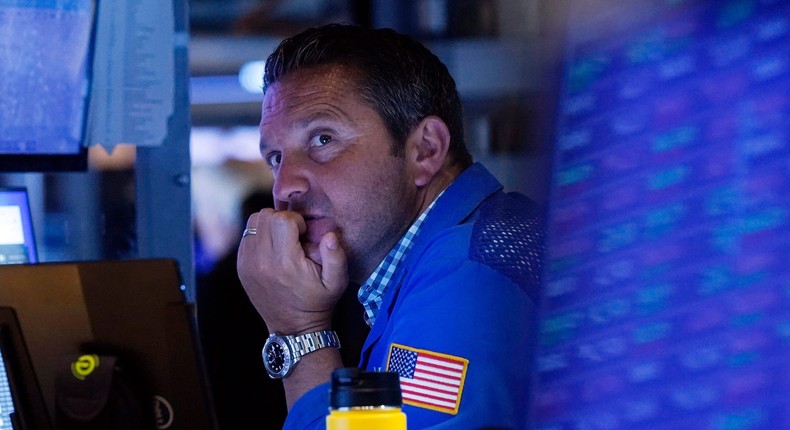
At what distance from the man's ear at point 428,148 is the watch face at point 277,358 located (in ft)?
1.21

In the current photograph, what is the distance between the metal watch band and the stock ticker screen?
112cm

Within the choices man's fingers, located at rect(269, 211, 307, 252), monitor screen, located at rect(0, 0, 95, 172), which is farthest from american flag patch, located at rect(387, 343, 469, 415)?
monitor screen, located at rect(0, 0, 95, 172)

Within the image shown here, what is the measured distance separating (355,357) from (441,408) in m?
1.38

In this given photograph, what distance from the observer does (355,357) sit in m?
2.50

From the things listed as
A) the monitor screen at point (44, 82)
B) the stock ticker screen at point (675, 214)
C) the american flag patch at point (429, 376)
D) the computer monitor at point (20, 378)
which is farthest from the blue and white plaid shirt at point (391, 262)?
the stock ticker screen at point (675, 214)

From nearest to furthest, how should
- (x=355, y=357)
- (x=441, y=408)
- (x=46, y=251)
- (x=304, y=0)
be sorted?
(x=441, y=408) < (x=46, y=251) < (x=355, y=357) < (x=304, y=0)

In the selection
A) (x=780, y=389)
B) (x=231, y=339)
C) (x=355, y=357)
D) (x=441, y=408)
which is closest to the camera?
(x=780, y=389)

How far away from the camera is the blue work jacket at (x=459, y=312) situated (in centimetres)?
113

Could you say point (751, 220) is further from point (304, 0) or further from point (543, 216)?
point (304, 0)

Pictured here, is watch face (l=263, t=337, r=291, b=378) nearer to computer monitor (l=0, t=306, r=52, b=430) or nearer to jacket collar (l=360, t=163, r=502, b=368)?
jacket collar (l=360, t=163, r=502, b=368)

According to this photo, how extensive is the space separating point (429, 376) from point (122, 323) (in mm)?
385

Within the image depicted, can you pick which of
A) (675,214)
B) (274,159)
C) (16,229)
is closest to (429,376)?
(274,159)

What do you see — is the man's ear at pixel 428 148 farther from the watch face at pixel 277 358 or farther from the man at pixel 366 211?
the watch face at pixel 277 358

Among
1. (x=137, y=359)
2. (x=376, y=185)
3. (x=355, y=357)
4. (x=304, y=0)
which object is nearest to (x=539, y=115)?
(x=137, y=359)
